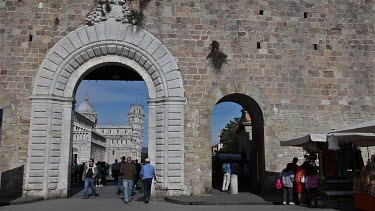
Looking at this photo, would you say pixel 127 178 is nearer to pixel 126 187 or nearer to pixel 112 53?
pixel 126 187

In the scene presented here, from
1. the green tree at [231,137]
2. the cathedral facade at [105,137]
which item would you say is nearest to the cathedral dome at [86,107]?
the cathedral facade at [105,137]

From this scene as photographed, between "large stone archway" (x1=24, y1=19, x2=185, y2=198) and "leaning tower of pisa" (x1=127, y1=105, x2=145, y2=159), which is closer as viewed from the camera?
"large stone archway" (x1=24, y1=19, x2=185, y2=198)

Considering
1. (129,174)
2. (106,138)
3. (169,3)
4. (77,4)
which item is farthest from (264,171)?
(106,138)

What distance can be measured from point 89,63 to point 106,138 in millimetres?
42938

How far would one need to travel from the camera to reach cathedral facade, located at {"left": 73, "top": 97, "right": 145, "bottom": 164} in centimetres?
4216

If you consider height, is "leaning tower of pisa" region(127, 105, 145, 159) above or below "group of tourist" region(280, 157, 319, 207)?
above

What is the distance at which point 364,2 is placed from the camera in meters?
14.7

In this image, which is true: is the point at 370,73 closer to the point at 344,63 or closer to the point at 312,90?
the point at 344,63

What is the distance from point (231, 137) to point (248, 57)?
32.2 metres

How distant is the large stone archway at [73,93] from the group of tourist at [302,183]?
347 cm

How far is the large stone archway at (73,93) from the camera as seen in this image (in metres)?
12.3

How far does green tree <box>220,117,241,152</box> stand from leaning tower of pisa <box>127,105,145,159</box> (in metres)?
14.4

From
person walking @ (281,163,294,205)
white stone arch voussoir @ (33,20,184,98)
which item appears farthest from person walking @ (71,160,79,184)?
person walking @ (281,163,294,205)

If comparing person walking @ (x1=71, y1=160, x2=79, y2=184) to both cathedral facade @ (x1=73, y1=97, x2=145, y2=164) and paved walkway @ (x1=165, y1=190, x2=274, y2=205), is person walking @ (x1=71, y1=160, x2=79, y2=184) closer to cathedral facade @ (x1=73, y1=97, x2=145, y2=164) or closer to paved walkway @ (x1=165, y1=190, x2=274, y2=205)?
paved walkway @ (x1=165, y1=190, x2=274, y2=205)
